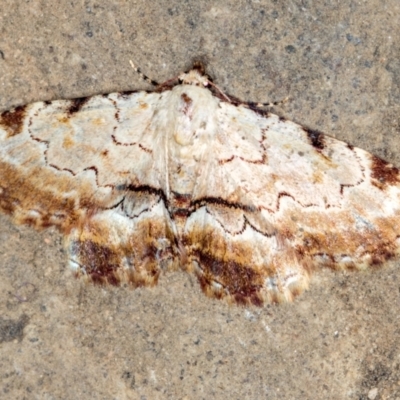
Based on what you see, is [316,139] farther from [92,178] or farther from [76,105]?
[76,105]

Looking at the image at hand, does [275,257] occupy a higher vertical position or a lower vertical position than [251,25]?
lower

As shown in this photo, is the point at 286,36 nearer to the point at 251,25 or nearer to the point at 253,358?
the point at 251,25

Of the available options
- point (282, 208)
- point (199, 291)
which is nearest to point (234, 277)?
point (199, 291)

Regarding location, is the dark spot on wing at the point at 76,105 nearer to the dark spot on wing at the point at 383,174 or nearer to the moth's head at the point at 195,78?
the moth's head at the point at 195,78

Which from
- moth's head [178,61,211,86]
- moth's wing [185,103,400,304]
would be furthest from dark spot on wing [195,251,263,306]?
moth's head [178,61,211,86]

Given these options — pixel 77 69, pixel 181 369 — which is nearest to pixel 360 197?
pixel 181 369

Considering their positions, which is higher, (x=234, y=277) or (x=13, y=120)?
(x=13, y=120)

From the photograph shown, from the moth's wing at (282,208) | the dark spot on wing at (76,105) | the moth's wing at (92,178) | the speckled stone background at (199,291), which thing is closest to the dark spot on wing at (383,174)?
the moth's wing at (282,208)

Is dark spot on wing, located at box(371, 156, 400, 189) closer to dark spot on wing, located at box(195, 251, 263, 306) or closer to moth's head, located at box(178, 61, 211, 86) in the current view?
dark spot on wing, located at box(195, 251, 263, 306)
